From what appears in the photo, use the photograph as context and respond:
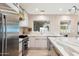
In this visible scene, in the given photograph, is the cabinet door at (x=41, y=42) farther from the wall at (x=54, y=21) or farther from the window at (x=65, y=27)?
the window at (x=65, y=27)

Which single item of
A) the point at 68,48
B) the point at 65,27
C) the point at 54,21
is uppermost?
the point at 54,21

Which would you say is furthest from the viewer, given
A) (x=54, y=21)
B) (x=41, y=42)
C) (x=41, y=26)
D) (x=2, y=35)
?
(x=54, y=21)

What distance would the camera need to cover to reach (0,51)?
2.85m

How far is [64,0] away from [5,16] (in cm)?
188

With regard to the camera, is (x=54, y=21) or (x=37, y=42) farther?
(x=54, y=21)

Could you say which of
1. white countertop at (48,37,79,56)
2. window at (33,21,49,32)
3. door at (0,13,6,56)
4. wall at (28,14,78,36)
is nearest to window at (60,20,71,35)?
wall at (28,14,78,36)

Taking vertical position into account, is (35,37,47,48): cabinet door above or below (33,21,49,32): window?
below

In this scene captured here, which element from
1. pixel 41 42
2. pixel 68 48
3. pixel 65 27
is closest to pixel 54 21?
pixel 65 27

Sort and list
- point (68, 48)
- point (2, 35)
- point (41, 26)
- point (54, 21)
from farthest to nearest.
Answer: point (54, 21) → point (41, 26) → point (2, 35) → point (68, 48)

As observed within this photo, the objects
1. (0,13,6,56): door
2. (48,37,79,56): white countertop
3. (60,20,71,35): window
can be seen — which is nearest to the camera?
(48,37,79,56): white countertop

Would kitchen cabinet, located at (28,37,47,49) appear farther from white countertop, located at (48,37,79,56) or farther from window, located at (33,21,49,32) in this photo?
white countertop, located at (48,37,79,56)

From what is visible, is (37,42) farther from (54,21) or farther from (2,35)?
(2,35)

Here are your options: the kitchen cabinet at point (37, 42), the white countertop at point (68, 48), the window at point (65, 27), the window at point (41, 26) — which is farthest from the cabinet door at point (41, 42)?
the white countertop at point (68, 48)

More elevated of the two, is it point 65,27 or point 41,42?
point 65,27
